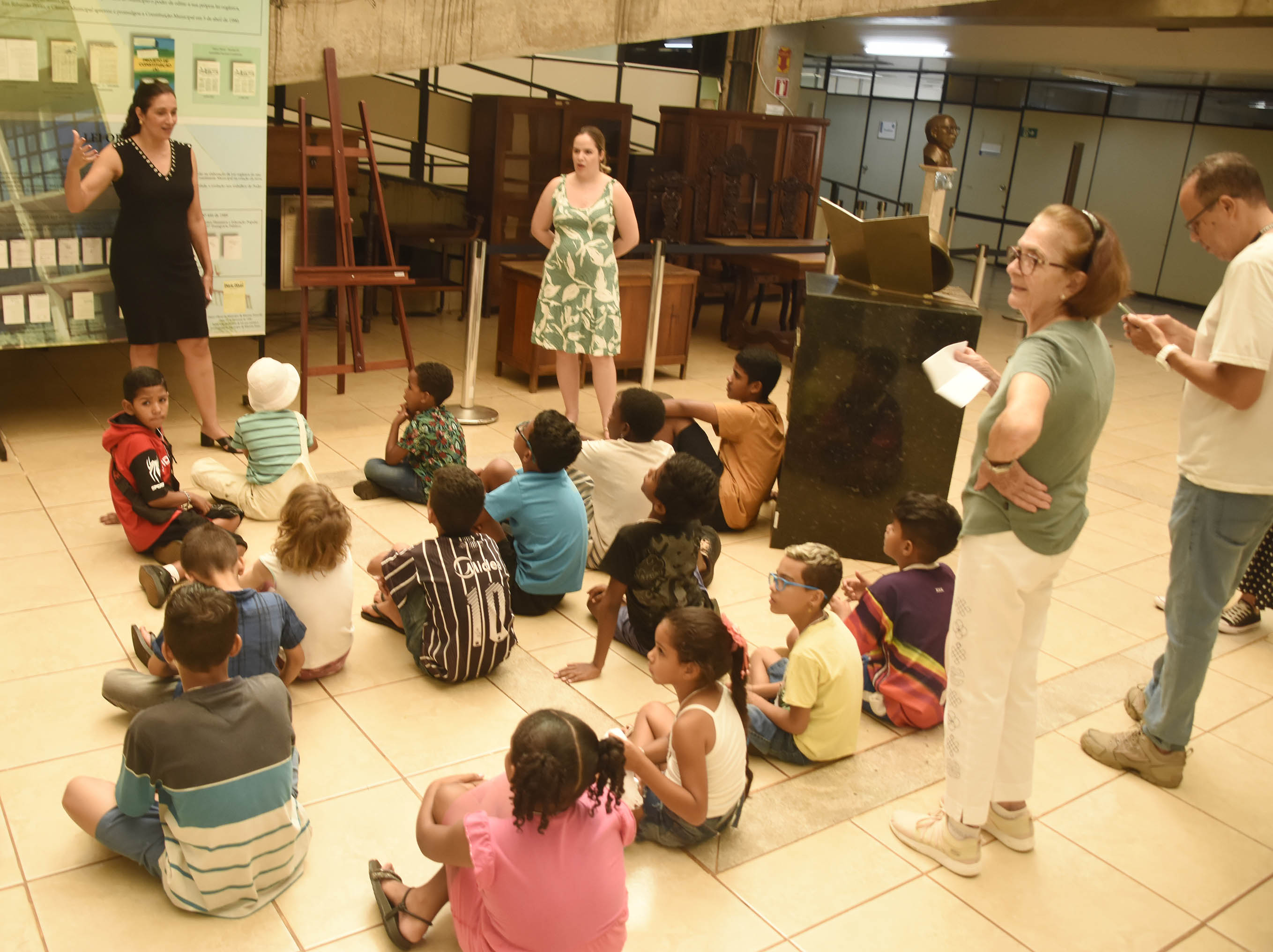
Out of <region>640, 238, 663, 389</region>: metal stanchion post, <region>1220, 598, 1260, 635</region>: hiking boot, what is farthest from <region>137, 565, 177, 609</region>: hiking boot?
<region>1220, 598, 1260, 635</region>: hiking boot

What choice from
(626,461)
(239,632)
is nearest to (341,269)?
(626,461)

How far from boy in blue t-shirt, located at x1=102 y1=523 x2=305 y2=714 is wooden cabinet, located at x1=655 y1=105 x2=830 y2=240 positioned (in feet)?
20.4

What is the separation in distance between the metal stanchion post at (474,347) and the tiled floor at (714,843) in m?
1.40

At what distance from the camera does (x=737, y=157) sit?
28.1 ft

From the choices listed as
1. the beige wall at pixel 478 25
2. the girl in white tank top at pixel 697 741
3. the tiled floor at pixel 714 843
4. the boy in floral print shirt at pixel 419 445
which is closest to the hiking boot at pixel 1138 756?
the tiled floor at pixel 714 843

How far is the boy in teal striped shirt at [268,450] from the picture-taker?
4277 millimetres

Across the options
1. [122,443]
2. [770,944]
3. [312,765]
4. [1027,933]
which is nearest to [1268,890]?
[1027,933]

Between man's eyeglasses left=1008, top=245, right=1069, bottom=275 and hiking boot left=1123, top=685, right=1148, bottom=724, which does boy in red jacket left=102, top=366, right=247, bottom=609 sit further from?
hiking boot left=1123, top=685, right=1148, bottom=724

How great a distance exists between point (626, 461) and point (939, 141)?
11.5ft

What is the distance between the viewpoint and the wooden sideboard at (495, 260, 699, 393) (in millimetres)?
6793

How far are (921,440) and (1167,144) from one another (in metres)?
9.60

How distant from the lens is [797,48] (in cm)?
1000

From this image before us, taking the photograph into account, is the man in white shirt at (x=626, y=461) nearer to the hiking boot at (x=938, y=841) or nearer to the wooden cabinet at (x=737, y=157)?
the hiking boot at (x=938, y=841)

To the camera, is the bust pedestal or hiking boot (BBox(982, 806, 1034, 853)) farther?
the bust pedestal
